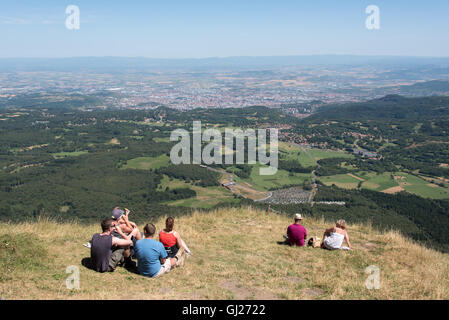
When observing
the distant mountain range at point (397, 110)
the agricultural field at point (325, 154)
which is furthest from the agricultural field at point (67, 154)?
the distant mountain range at point (397, 110)

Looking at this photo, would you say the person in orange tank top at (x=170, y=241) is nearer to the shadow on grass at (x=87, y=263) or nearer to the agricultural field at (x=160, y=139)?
the shadow on grass at (x=87, y=263)

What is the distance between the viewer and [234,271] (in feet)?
23.4

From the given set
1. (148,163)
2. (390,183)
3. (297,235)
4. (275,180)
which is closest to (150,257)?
(297,235)

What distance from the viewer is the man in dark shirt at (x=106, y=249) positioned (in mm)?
6719

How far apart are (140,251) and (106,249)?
2.65ft

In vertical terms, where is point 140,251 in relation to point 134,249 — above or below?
above

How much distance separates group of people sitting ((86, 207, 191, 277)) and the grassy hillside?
22 cm

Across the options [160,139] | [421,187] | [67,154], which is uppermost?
[160,139]

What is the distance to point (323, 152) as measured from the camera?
86.9 meters

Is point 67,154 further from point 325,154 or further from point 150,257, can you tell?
point 150,257

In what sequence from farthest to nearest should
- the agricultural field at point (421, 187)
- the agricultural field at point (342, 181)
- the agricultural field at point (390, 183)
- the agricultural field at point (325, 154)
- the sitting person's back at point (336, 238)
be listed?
1. the agricultural field at point (325, 154)
2. the agricultural field at point (342, 181)
3. the agricultural field at point (390, 183)
4. the agricultural field at point (421, 187)
5. the sitting person's back at point (336, 238)

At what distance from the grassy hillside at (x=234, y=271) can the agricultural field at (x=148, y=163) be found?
6440cm

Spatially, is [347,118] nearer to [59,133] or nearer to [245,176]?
[245,176]
